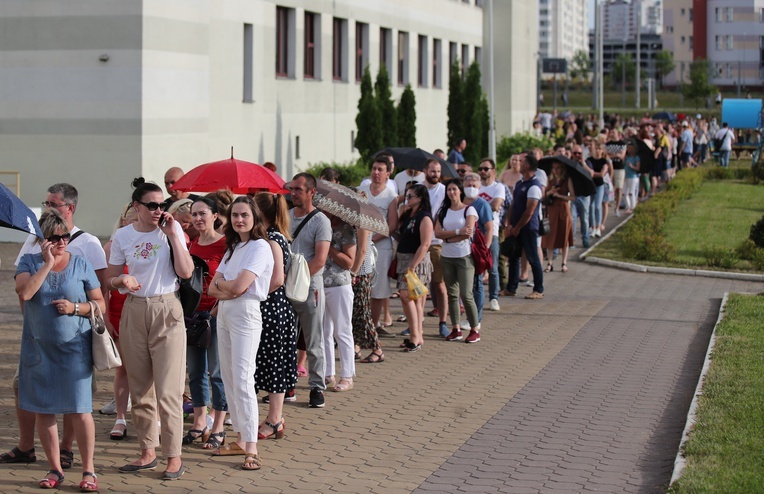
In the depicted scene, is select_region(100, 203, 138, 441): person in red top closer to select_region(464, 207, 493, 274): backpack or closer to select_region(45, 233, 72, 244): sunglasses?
select_region(45, 233, 72, 244): sunglasses

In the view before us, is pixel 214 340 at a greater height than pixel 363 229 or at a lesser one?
lesser

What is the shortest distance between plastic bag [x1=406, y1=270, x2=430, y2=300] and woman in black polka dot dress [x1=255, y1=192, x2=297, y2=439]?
3543mm

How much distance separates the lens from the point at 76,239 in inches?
325

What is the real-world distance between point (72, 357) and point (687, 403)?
5286 millimetres

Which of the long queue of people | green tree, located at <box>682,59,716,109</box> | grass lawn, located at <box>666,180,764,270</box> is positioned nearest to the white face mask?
the long queue of people

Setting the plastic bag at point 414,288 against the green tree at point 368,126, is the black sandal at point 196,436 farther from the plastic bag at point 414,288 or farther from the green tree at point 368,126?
the green tree at point 368,126

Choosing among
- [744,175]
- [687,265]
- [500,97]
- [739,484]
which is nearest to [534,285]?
[687,265]

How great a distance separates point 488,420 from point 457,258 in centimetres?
377

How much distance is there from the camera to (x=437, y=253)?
13852 millimetres

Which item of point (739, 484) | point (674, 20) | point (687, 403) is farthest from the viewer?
point (674, 20)

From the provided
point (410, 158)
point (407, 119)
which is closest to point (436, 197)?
point (410, 158)

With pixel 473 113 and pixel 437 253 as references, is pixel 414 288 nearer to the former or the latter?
pixel 437 253

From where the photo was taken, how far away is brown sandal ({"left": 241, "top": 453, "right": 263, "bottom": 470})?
27.1ft

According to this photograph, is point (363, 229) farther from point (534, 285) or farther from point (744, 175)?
point (744, 175)
